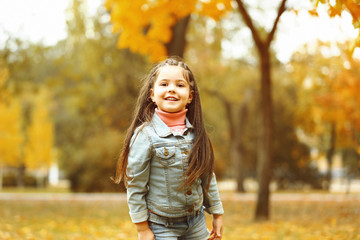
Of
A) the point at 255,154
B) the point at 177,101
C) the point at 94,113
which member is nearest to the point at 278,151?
the point at 255,154

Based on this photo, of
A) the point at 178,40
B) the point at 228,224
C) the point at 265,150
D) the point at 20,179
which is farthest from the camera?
the point at 20,179

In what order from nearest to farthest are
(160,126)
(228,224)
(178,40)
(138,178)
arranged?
(138,178) < (160,126) < (228,224) < (178,40)

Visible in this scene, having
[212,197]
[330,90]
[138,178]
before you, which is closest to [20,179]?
[330,90]

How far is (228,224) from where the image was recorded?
9.23m

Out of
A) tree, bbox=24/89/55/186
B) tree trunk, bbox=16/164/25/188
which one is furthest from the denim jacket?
tree trunk, bbox=16/164/25/188

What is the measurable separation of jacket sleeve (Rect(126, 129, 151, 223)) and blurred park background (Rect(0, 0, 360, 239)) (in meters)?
Result: 0.79

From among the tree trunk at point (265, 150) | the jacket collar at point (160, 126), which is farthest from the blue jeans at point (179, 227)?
the tree trunk at point (265, 150)

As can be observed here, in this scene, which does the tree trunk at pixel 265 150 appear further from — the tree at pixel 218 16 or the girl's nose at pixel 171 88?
the girl's nose at pixel 171 88

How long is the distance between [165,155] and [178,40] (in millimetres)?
8385

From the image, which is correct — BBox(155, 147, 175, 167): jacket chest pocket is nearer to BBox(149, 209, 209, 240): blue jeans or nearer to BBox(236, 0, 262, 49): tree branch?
BBox(149, 209, 209, 240): blue jeans

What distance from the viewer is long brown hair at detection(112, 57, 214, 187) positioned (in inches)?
107

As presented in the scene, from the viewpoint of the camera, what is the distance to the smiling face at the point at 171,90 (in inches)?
110

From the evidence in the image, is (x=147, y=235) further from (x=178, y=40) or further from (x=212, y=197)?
(x=178, y=40)

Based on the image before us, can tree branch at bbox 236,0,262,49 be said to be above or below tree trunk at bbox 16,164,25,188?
above
